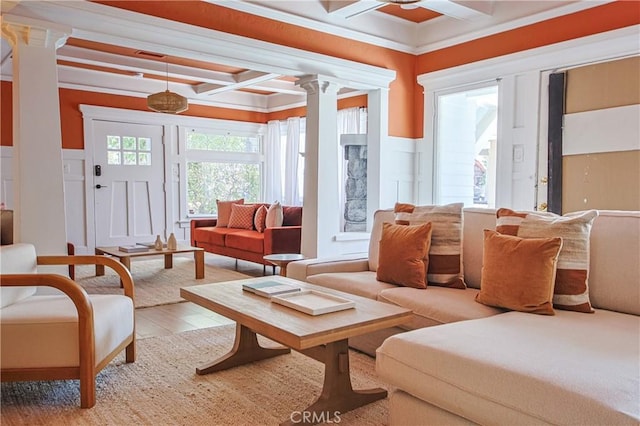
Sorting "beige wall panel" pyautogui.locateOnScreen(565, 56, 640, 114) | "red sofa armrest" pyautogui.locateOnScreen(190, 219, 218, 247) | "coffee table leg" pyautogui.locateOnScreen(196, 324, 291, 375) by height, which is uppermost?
"beige wall panel" pyautogui.locateOnScreen(565, 56, 640, 114)

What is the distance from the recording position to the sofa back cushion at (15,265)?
2379 mm

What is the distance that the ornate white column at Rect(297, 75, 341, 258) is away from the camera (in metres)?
4.82

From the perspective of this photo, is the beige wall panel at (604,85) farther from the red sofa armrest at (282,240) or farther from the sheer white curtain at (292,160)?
the sheer white curtain at (292,160)

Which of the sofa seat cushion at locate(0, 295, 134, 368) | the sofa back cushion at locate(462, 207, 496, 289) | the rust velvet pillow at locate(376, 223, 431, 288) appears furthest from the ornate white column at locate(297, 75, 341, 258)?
the sofa seat cushion at locate(0, 295, 134, 368)

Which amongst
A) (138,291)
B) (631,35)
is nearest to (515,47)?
(631,35)

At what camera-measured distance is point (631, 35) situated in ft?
12.0

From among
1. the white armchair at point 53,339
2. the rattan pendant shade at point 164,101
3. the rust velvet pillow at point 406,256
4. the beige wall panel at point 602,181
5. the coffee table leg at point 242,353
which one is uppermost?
the rattan pendant shade at point 164,101

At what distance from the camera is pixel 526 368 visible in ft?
4.94

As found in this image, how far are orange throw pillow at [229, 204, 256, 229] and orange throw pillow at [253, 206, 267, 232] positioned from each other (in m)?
0.16

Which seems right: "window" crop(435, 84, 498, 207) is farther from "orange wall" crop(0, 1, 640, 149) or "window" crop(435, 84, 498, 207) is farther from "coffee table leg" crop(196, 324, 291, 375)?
"coffee table leg" crop(196, 324, 291, 375)

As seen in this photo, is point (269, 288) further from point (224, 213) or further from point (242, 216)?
point (224, 213)

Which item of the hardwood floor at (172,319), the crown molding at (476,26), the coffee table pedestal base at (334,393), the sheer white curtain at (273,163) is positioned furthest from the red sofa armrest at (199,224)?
the coffee table pedestal base at (334,393)

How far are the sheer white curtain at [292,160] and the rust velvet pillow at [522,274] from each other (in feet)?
18.9

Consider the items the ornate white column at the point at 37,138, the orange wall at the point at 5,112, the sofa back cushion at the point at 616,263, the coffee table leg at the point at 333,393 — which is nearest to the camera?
the coffee table leg at the point at 333,393
